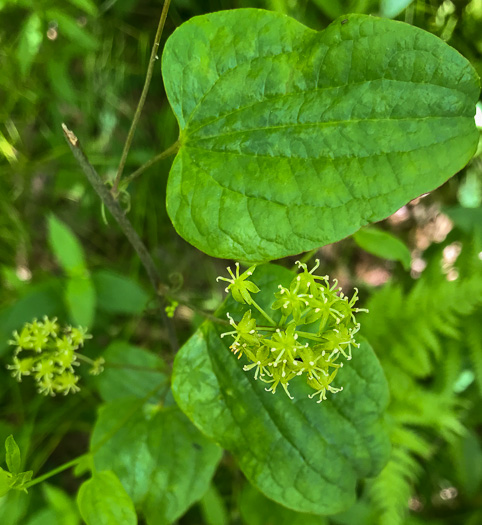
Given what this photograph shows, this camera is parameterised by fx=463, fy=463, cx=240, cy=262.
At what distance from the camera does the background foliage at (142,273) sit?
6.06 feet

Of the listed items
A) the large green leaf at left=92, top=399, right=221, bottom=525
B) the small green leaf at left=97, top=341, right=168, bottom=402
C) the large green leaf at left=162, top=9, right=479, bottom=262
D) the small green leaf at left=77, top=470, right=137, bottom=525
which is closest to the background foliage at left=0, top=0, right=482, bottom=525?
the small green leaf at left=97, top=341, right=168, bottom=402

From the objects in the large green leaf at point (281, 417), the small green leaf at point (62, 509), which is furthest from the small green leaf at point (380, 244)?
the small green leaf at point (62, 509)

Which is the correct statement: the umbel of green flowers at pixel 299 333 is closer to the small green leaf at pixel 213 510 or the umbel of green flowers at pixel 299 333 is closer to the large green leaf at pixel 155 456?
the large green leaf at pixel 155 456

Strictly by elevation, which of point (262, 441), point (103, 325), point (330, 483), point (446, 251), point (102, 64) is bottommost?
point (330, 483)

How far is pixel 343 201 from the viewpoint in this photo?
0.87m

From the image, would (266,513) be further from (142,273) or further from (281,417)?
(142,273)

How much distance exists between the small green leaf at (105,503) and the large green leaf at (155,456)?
181 millimetres

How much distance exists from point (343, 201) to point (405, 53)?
0.98ft

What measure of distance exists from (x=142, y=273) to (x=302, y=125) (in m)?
1.59

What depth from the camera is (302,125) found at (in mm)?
925

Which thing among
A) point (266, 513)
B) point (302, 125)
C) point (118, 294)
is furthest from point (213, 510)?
point (302, 125)

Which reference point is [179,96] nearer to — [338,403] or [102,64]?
[338,403]

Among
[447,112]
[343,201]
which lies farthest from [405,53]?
[343,201]

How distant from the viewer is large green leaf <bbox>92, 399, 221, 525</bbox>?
131 centimetres
